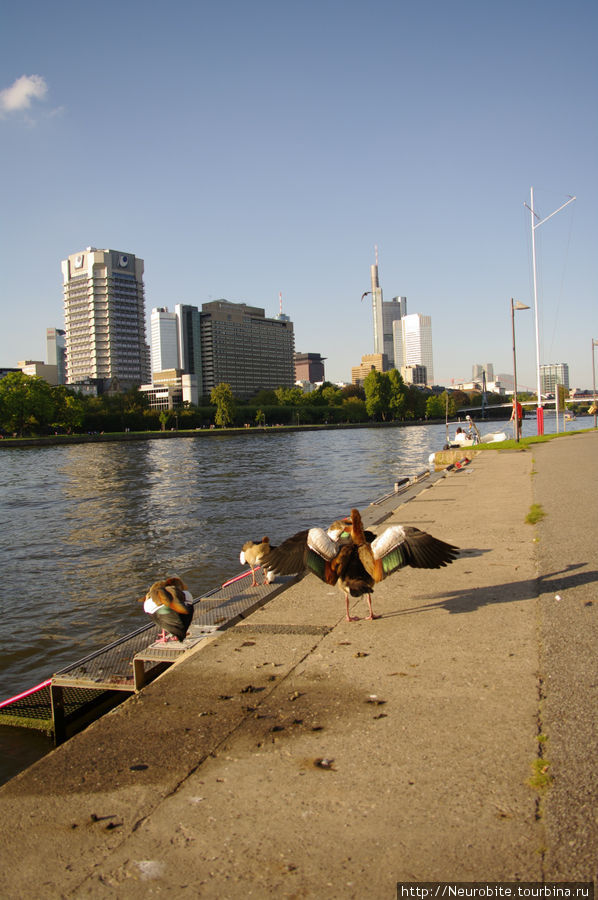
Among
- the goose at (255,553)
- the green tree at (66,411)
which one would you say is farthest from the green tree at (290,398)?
the goose at (255,553)

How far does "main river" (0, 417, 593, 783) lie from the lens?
1013 centimetres

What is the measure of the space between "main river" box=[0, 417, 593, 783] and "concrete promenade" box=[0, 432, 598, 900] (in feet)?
8.99

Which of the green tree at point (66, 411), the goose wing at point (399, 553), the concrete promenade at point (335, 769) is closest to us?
the concrete promenade at point (335, 769)

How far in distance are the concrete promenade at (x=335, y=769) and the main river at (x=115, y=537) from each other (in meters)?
2.74

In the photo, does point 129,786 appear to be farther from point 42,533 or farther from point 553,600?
point 42,533

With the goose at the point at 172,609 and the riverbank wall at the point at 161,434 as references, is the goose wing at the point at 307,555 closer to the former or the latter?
the goose at the point at 172,609

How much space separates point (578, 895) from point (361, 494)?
82.4ft

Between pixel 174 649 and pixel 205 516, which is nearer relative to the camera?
pixel 174 649

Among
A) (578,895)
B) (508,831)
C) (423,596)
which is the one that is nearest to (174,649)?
(423,596)

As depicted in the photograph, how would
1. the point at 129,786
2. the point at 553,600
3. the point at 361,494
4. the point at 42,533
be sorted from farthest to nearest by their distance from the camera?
the point at 361,494 < the point at 42,533 < the point at 553,600 < the point at 129,786

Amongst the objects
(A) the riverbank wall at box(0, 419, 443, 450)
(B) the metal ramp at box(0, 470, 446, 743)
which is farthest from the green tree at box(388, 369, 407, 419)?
(B) the metal ramp at box(0, 470, 446, 743)

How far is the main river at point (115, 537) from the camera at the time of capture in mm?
10133

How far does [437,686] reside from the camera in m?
5.07

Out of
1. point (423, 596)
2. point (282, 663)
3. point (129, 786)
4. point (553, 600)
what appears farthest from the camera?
point (423, 596)
